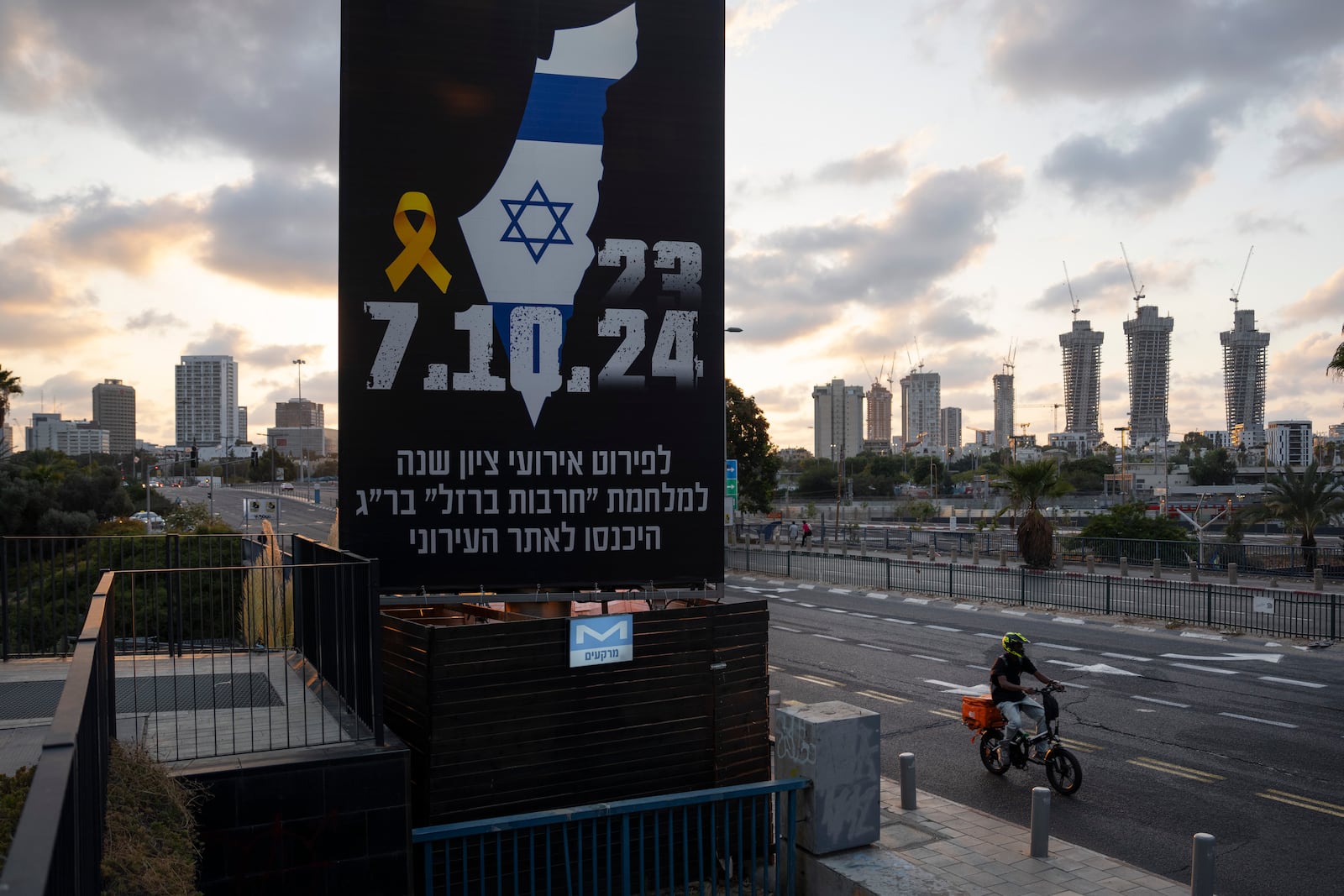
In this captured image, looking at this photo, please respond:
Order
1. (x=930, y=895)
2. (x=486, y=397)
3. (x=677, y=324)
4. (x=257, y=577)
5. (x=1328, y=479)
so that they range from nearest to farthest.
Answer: (x=930, y=895) < (x=486, y=397) < (x=677, y=324) < (x=257, y=577) < (x=1328, y=479)

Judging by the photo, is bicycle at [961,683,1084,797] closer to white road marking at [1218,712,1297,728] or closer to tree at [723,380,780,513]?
white road marking at [1218,712,1297,728]

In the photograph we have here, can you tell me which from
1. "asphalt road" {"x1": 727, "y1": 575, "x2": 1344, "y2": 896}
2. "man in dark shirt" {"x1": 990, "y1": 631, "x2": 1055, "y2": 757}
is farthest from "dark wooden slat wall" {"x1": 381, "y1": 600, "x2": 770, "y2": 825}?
"man in dark shirt" {"x1": 990, "y1": 631, "x2": 1055, "y2": 757}

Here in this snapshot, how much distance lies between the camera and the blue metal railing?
6586mm

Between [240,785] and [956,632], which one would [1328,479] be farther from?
[240,785]

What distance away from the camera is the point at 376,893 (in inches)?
256

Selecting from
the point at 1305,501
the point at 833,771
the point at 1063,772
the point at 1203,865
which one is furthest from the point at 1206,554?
the point at 833,771

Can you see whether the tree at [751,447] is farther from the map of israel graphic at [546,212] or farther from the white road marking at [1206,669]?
the map of israel graphic at [546,212]

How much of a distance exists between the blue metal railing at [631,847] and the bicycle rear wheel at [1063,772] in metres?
4.75

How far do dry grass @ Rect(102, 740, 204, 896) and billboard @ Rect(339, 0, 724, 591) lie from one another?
2.92m

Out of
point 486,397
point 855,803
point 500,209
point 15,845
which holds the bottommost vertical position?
point 855,803

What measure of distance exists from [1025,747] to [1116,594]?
18308mm

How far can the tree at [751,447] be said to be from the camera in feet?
170

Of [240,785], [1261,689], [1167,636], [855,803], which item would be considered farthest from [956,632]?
[240,785]

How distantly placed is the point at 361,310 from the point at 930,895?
694 centimetres
